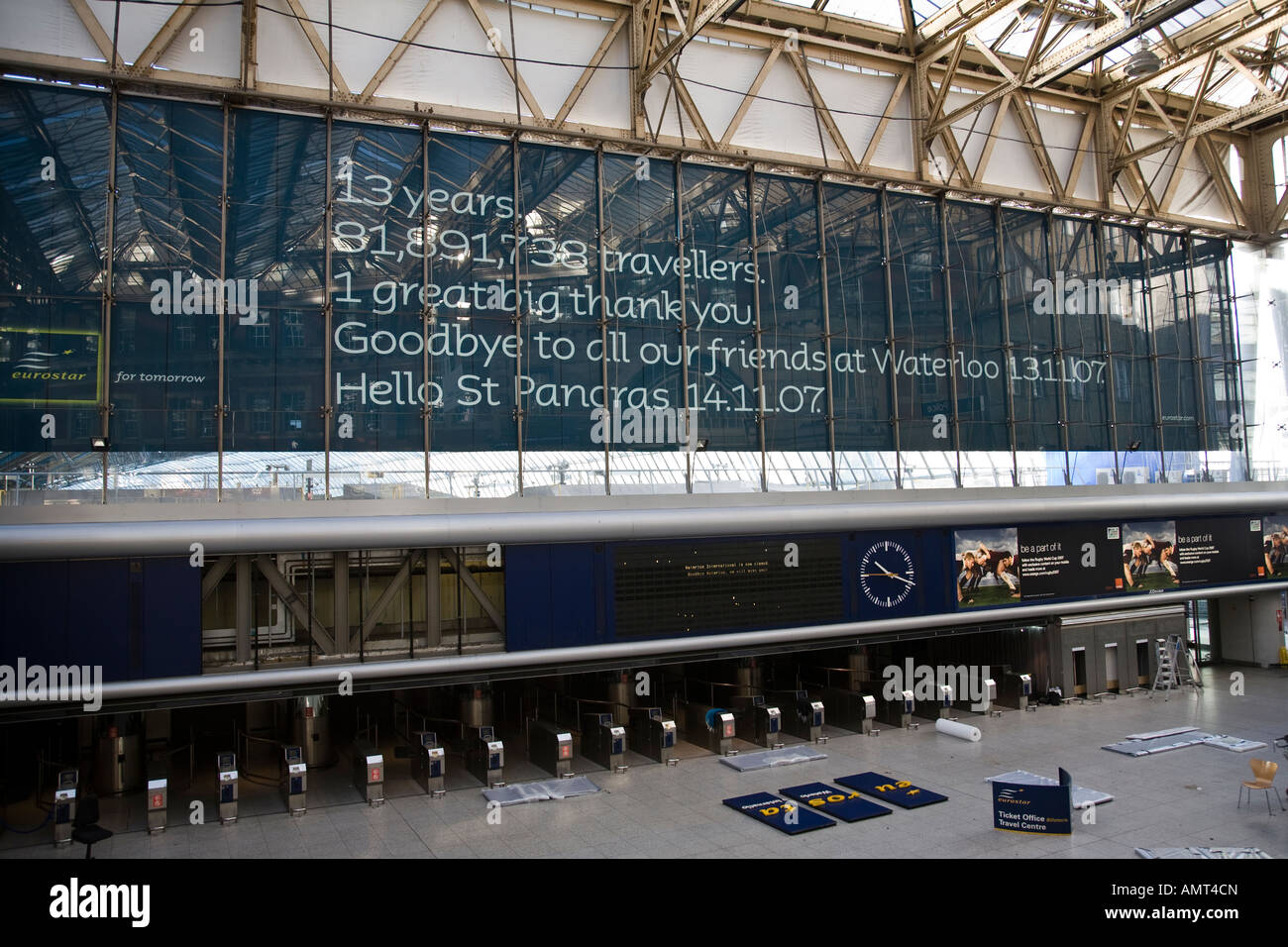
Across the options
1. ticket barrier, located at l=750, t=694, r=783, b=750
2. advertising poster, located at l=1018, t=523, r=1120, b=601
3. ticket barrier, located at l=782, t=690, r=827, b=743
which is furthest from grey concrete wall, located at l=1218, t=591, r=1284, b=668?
ticket barrier, located at l=750, t=694, r=783, b=750

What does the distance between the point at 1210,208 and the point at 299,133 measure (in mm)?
24106

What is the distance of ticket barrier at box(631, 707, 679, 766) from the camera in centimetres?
1631

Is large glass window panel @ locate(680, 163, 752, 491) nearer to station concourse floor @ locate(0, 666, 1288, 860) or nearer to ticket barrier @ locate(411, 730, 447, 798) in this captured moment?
station concourse floor @ locate(0, 666, 1288, 860)

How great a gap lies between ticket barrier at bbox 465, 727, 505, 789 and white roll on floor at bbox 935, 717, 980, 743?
8.52m

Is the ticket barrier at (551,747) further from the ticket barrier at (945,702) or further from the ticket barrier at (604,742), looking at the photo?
the ticket barrier at (945,702)

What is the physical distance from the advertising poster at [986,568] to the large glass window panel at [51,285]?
643 inches

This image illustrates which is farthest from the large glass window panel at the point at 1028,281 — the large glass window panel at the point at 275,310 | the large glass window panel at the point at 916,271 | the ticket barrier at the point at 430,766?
the ticket barrier at the point at 430,766

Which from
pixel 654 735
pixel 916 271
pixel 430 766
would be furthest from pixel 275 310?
pixel 916 271

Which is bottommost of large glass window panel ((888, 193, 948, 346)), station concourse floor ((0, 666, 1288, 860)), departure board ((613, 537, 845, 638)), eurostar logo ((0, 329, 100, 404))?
station concourse floor ((0, 666, 1288, 860))

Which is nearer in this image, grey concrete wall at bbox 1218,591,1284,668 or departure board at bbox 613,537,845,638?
departure board at bbox 613,537,845,638

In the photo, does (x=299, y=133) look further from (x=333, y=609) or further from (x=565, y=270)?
(x=333, y=609)

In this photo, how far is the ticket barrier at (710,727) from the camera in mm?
16781
